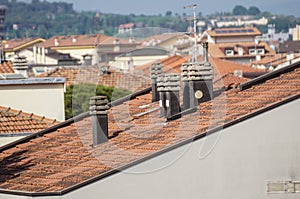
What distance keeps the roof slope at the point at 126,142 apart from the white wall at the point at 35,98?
5705 mm

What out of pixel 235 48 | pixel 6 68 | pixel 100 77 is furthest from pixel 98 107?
pixel 235 48

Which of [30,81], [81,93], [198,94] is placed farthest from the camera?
[81,93]

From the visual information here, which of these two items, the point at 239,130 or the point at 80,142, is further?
the point at 80,142

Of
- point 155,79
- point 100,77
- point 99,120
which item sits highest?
point 155,79

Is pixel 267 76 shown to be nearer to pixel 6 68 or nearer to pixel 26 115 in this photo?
pixel 26 115

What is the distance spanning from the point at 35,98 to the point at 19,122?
1.48 m

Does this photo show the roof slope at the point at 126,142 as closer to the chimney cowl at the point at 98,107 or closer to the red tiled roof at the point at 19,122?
the chimney cowl at the point at 98,107

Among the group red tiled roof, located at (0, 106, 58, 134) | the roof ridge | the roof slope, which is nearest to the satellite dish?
the roof slope

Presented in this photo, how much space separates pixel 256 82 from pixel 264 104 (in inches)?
75.1

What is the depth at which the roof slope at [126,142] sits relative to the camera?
12484mm

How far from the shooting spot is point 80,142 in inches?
613

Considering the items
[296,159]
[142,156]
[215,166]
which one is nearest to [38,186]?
[142,156]

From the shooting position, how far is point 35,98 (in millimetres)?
22453

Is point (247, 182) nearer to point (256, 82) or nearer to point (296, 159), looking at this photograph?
point (296, 159)
